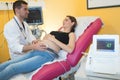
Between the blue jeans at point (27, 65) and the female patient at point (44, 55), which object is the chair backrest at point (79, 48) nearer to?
the female patient at point (44, 55)

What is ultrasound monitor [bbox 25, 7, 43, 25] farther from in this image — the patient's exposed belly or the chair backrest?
the chair backrest

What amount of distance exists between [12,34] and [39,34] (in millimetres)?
783

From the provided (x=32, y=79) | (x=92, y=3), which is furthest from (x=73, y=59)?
(x=92, y=3)

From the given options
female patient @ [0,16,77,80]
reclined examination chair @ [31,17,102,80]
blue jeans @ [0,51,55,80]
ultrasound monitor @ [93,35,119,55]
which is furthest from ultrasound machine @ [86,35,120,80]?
blue jeans @ [0,51,55,80]

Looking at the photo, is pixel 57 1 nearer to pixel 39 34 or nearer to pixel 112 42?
pixel 39 34

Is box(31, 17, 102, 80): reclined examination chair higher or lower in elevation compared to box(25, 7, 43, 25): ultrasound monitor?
lower

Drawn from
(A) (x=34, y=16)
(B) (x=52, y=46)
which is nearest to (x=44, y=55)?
(B) (x=52, y=46)

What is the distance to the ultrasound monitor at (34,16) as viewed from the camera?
9.87 ft

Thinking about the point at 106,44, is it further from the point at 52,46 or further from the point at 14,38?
the point at 14,38

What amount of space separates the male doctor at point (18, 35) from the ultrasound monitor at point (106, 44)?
794 mm

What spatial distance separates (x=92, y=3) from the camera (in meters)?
2.68

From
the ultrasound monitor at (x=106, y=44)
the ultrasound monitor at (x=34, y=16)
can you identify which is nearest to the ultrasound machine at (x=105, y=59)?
the ultrasound monitor at (x=106, y=44)

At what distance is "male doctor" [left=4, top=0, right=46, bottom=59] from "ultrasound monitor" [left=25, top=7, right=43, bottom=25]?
0.48m

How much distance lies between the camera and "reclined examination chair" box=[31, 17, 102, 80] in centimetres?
162
